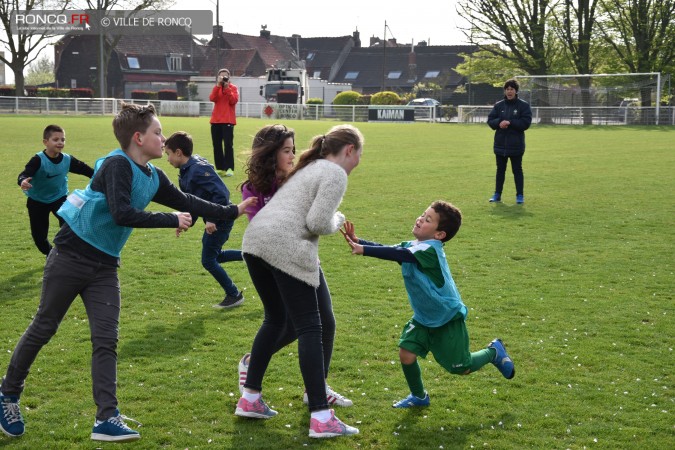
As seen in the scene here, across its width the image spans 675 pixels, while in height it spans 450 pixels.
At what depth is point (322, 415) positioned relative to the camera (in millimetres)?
4695

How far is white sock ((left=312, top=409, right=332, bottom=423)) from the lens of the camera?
185 inches

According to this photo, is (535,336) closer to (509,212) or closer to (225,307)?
(225,307)

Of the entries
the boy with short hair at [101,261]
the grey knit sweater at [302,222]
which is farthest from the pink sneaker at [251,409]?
the grey knit sweater at [302,222]

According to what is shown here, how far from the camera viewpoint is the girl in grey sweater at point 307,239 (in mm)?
4547

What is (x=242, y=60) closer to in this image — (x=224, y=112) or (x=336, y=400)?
(x=224, y=112)

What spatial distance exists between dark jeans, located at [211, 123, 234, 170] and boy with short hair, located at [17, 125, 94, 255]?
840 cm

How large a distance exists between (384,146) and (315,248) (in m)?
23.5

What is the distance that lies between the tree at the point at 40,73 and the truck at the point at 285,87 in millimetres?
83357

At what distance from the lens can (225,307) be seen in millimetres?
7648

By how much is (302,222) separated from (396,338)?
243 cm

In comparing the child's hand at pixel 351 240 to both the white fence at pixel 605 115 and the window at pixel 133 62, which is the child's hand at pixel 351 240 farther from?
the window at pixel 133 62

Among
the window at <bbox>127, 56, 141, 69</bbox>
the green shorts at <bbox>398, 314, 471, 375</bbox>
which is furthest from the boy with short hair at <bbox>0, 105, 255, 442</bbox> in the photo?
the window at <bbox>127, 56, 141, 69</bbox>

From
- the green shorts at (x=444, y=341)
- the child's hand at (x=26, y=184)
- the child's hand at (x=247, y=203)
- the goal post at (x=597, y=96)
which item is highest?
the goal post at (x=597, y=96)

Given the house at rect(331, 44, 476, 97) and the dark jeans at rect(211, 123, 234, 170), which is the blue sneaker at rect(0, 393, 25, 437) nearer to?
the dark jeans at rect(211, 123, 234, 170)
